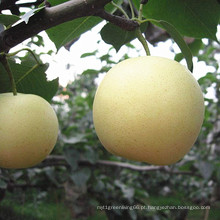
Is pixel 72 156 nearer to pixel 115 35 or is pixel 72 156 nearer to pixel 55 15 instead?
pixel 115 35

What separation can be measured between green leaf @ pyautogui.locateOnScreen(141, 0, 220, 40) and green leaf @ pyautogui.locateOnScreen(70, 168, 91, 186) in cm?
122

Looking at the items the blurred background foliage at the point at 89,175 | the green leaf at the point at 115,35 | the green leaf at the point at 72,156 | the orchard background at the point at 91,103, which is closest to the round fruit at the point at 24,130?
the orchard background at the point at 91,103

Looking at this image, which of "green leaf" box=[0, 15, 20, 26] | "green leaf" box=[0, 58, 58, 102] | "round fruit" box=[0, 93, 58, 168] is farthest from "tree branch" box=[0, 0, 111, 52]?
"green leaf" box=[0, 58, 58, 102]

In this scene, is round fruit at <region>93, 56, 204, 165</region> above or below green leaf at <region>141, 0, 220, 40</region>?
below

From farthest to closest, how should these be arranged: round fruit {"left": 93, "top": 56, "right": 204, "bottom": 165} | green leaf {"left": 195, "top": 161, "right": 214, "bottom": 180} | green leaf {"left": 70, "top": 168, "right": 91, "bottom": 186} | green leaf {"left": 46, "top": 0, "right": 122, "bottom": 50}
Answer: green leaf {"left": 195, "top": 161, "right": 214, "bottom": 180}
green leaf {"left": 70, "top": 168, "right": 91, "bottom": 186}
green leaf {"left": 46, "top": 0, "right": 122, "bottom": 50}
round fruit {"left": 93, "top": 56, "right": 204, "bottom": 165}

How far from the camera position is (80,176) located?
5.99ft

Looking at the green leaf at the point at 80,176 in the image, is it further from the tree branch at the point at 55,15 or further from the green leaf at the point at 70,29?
the tree branch at the point at 55,15

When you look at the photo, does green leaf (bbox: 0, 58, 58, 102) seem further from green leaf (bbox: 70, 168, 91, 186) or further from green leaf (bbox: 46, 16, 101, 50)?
green leaf (bbox: 70, 168, 91, 186)

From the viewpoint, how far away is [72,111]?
289 centimetres

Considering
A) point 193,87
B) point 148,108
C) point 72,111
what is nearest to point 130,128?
point 148,108

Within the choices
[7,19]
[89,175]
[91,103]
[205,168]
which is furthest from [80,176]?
[7,19]

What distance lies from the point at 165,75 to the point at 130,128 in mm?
139

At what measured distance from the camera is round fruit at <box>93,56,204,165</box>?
599mm

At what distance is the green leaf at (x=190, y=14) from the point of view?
2.56 ft
